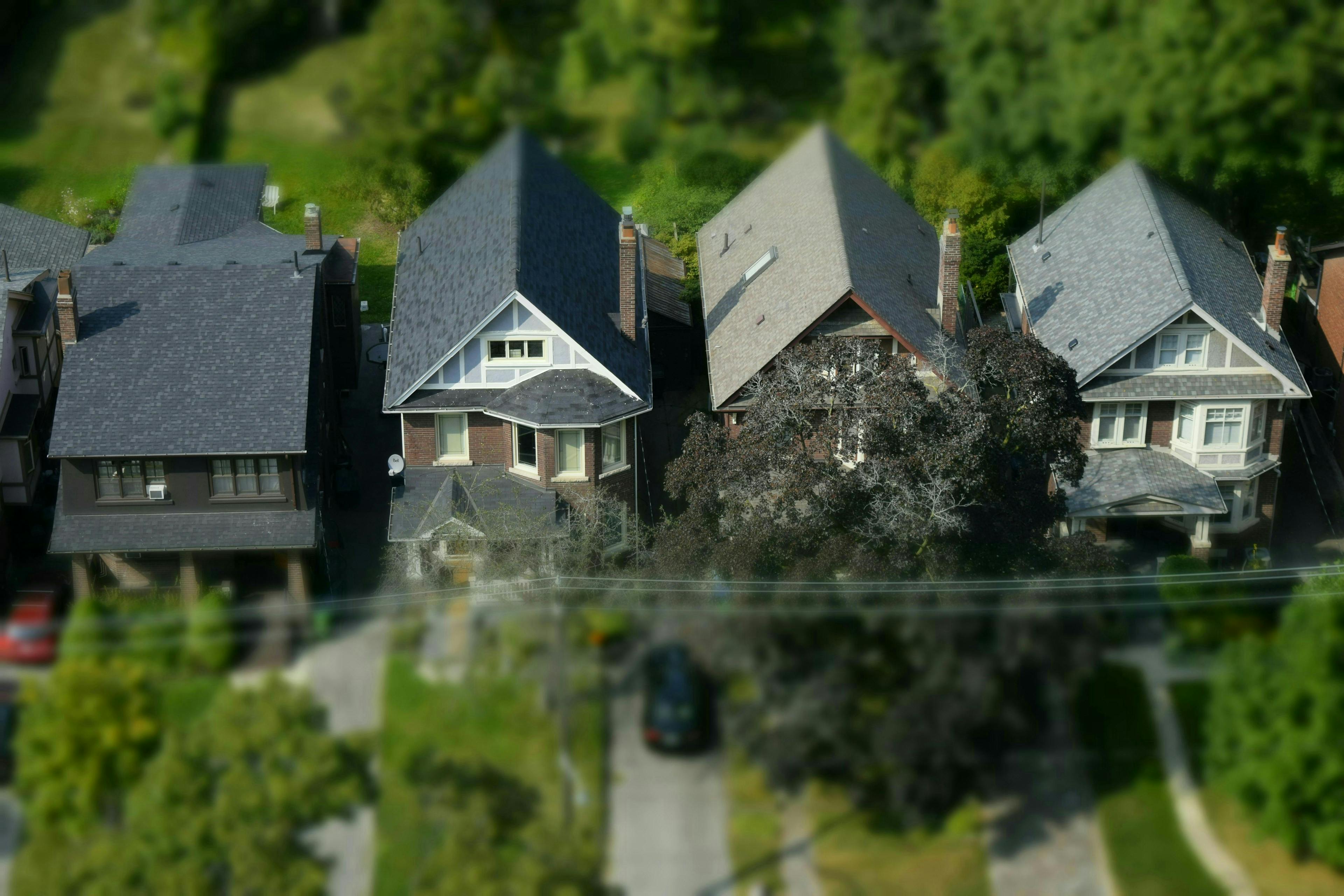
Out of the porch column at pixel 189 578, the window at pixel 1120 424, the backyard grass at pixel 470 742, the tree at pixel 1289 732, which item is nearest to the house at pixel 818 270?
the window at pixel 1120 424

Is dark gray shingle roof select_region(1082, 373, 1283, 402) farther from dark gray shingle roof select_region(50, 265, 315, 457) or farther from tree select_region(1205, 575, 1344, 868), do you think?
tree select_region(1205, 575, 1344, 868)

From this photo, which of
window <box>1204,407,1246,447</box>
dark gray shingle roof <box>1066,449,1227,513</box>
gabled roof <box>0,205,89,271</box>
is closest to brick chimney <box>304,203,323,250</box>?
gabled roof <box>0,205,89,271</box>

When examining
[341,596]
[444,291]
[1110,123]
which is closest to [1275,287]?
[1110,123]

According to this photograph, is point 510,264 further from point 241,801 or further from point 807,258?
point 241,801

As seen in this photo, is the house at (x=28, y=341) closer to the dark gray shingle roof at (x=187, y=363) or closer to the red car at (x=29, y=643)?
the dark gray shingle roof at (x=187, y=363)

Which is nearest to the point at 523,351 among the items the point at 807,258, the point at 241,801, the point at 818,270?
the point at 818,270

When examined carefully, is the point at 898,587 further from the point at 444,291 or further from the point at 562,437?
the point at 444,291
